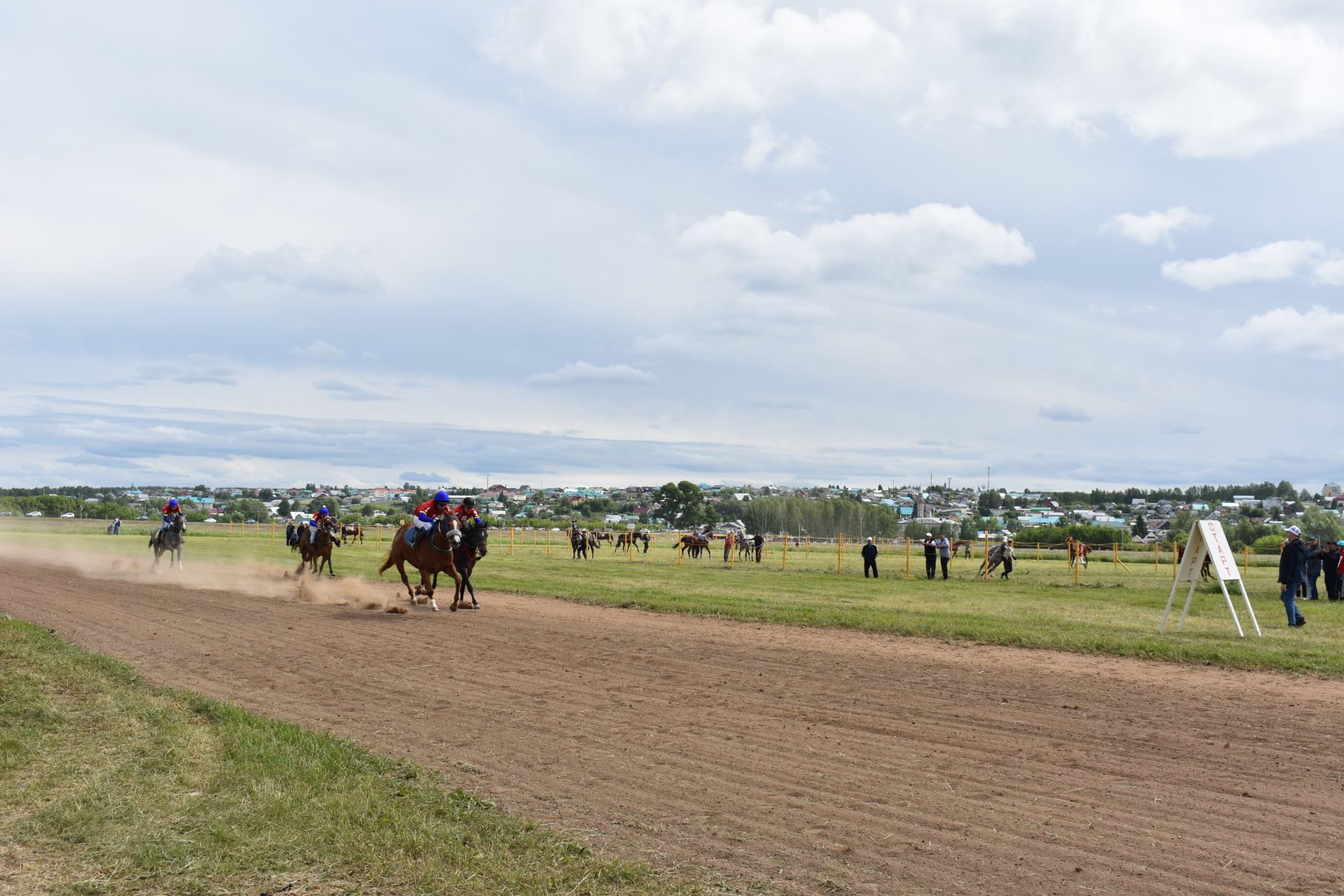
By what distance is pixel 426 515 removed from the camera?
20.3 meters

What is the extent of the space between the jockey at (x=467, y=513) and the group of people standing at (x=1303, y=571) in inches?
652

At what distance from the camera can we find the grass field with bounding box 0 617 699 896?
563 cm

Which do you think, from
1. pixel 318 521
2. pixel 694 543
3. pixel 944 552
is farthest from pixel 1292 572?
pixel 694 543

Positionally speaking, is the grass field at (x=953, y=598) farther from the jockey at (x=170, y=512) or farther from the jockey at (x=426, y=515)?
the jockey at (x=170, y=512)

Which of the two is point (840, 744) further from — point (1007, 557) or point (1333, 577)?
point (1007, 557)

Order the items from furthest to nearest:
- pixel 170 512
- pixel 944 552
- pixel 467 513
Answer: pixel 944 552 < pixel 170 512 < pixel 467 513

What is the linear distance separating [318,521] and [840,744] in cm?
2178

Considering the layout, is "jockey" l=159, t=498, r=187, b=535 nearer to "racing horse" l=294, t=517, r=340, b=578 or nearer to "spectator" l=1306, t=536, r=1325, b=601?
"racing horse" l=294, t=517, r=340, b=578

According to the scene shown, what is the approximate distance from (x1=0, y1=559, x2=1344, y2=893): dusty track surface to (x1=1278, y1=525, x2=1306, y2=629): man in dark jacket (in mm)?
7114

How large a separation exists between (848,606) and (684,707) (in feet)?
40.2

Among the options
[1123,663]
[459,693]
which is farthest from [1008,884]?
[1123,663]

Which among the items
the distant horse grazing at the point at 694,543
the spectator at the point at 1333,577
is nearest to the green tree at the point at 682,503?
the distant horse grazing at the point at 694,543

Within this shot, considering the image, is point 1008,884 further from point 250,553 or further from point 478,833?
point 250,553

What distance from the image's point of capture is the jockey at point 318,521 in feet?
89.4
